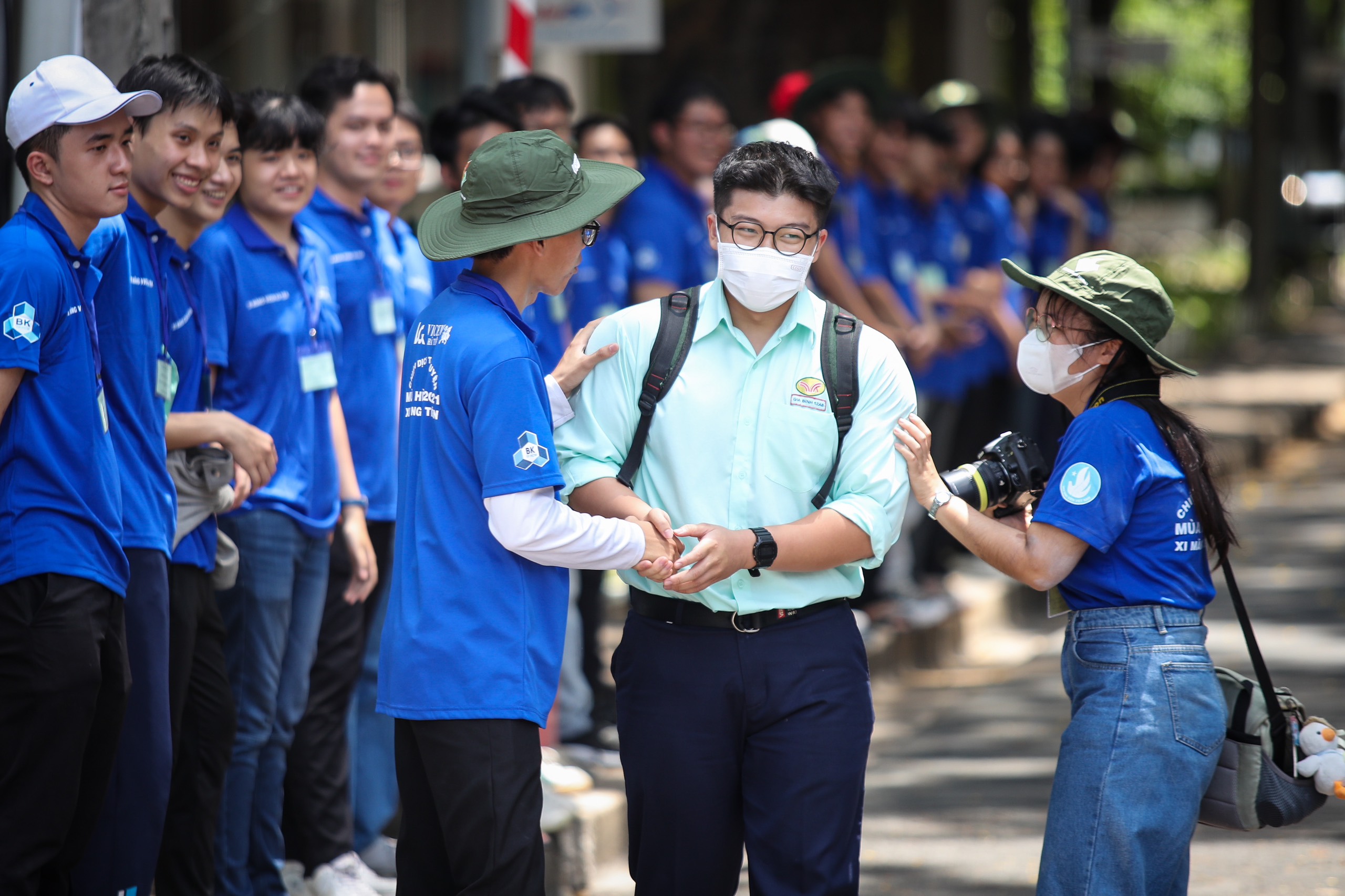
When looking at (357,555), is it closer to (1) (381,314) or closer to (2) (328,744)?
(2) (328,744)

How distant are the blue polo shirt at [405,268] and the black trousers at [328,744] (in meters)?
0.78

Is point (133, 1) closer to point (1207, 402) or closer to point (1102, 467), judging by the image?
point (1102, 467)

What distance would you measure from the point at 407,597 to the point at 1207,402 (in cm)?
1356

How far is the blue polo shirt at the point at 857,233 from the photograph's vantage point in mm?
7727

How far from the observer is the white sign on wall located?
21.8 feet

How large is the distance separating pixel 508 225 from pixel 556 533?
2.18 ft

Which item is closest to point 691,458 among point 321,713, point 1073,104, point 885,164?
point 321,713

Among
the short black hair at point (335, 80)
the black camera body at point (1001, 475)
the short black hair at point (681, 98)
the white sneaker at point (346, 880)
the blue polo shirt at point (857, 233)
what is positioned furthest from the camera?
the blue polo shirt at point (857, 233)

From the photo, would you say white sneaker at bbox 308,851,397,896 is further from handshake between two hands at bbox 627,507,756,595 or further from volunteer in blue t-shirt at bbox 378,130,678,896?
handshake between two hands at bbox 627,507,756,595

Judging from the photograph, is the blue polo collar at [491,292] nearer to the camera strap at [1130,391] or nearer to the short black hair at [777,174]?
the short black hair at [777,174]

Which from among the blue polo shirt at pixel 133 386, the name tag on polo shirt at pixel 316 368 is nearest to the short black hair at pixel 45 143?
the blue polo shirt at pixel 133 386

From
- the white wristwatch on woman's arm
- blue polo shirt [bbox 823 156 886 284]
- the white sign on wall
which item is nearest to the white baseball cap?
the white wristwatch on woman's arm

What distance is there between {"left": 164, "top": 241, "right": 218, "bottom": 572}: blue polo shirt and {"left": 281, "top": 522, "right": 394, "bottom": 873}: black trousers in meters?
0.70

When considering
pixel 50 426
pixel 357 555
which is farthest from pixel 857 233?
pixel 50 426
